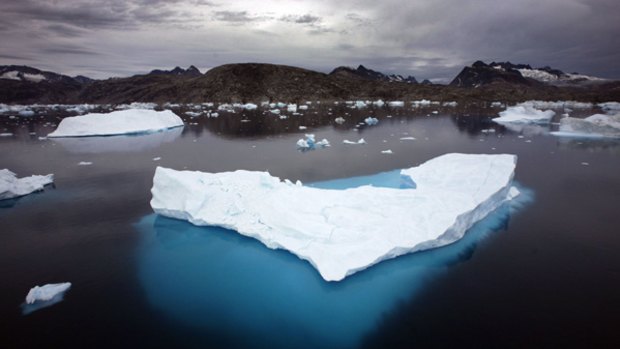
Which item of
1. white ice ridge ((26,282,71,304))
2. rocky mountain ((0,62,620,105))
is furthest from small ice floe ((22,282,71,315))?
rocky mountain ((0,62,620,105))

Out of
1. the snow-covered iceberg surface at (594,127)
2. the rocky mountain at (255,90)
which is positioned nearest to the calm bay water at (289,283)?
the snow-covered iceberg surface at (594,127)

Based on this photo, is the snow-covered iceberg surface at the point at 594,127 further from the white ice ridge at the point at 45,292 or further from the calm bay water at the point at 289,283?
the white ice ridge at the point at 45,292

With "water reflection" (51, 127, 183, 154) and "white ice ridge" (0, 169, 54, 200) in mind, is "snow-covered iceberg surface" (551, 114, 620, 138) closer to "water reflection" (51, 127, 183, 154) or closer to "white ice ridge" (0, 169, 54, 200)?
"water reflection" (51, 127, 183, 154)

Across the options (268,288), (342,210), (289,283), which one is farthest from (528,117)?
(268,288)

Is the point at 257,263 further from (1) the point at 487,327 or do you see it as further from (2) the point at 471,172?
(2) the point at 471,172

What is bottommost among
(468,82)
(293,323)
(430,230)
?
(293,323)

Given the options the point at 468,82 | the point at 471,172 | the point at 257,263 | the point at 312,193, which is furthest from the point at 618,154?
the point at 468,82

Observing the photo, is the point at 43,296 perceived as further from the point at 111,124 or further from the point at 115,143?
the point at 111,124
